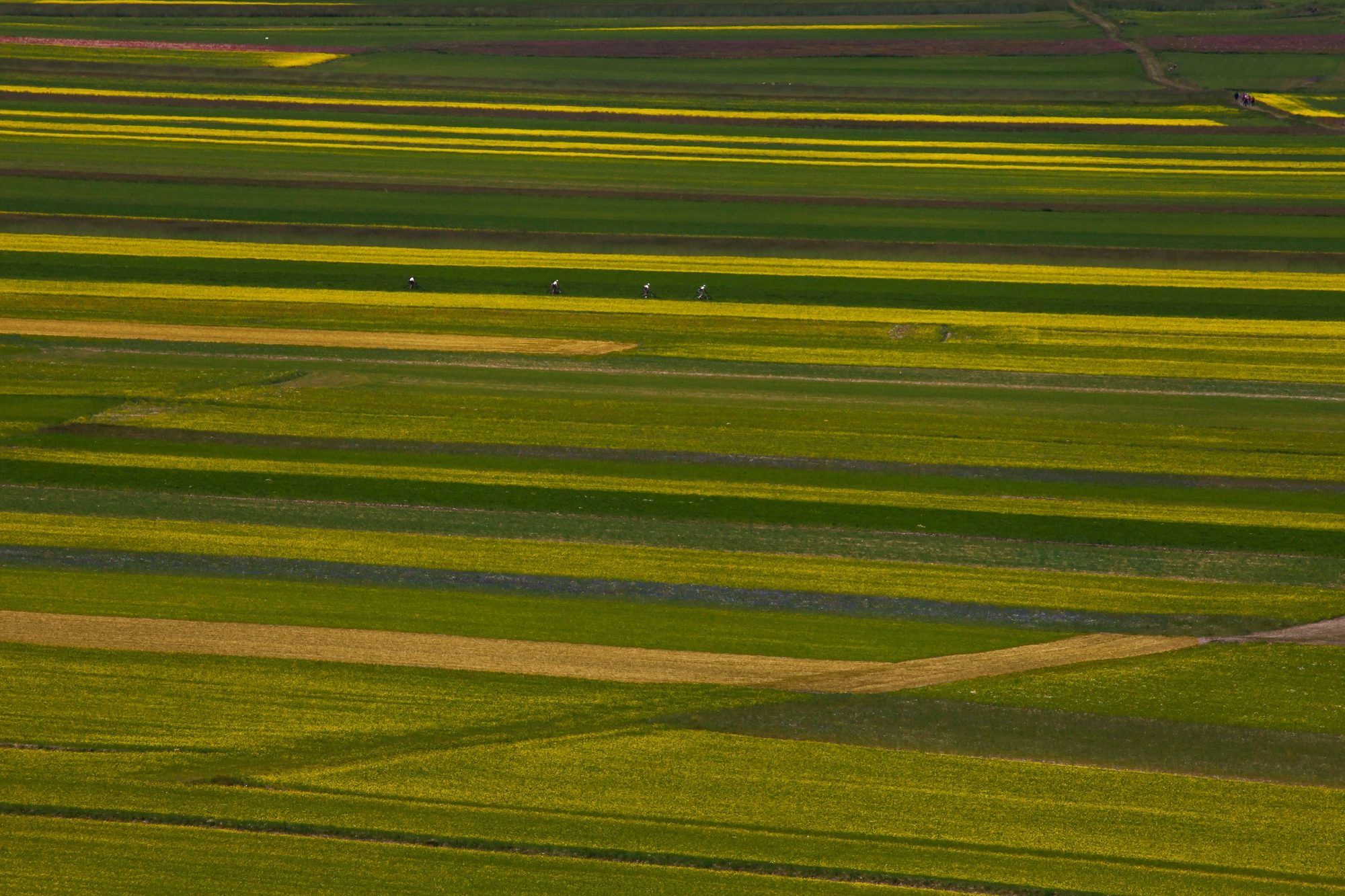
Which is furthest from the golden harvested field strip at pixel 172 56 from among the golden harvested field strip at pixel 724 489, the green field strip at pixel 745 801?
the green field strip at pixel 745 801

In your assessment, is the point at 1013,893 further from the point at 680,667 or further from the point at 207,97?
the point at 207,97

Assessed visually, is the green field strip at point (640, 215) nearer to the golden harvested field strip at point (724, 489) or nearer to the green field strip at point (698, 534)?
the golden harvested field strip at point (724, 489)

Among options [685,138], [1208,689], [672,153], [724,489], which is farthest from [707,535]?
[685,138]

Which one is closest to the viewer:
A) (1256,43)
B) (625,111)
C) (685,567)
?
(685,567)

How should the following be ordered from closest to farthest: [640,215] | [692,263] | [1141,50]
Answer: [692,263] < [640,215] < [1141,50]

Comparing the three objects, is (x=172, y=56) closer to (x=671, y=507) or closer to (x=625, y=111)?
(x=625, y=111)

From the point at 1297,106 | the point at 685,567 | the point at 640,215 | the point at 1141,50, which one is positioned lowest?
the point at 685,567
